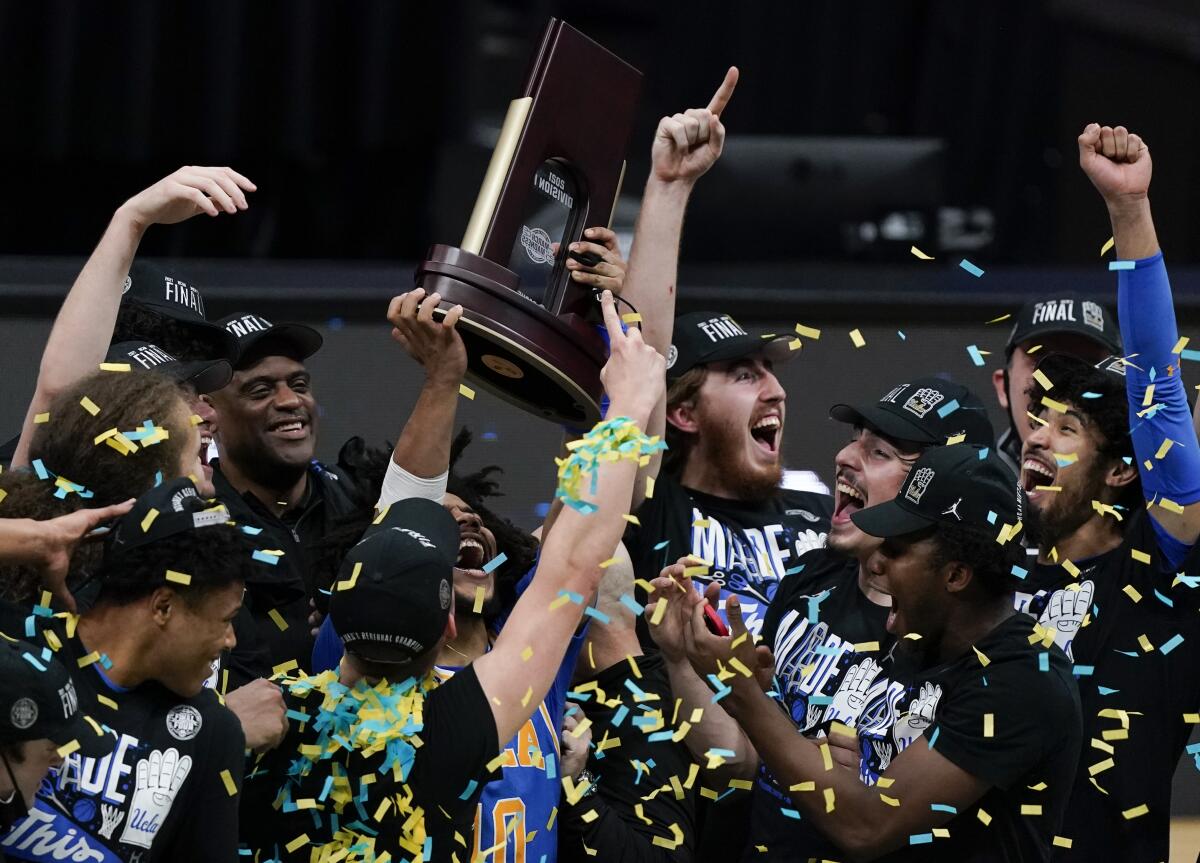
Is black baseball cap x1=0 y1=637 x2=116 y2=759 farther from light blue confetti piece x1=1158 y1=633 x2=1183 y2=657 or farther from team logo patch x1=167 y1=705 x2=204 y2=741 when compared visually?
light blue confetti piece x1=1158 y1=633 x2=1183 y2=657

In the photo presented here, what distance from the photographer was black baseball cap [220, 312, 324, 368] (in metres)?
3.94

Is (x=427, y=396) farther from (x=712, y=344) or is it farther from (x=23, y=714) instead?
(x=712, y=344)

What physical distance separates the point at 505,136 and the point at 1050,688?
46.6 inches

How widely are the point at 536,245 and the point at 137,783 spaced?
1.07 meters

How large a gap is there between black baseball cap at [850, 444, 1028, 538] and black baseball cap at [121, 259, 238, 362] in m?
1.29

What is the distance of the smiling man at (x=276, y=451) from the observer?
12.2 feet

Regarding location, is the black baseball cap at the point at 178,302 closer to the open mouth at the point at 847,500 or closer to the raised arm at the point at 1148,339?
the open mouth at the point at 847,500

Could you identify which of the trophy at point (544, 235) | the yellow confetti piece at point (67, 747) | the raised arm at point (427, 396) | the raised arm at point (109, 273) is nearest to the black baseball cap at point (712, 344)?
the trophy at point (544, 235)

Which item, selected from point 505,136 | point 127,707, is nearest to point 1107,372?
point 505,136

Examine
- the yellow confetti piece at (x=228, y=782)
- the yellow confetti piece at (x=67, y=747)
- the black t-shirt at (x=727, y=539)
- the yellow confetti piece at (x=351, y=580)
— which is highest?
the yellow confetti piece at (x=351, y=580)

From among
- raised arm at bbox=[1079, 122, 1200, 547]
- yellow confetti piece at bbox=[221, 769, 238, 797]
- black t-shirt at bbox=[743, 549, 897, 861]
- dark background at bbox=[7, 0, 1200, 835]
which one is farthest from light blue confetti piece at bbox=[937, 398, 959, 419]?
dark background at bbox=[7, 0, 1200, 835]

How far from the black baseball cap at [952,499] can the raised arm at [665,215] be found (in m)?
0.41

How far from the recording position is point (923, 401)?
3760 millimetres

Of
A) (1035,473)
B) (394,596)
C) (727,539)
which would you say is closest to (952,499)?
(1035,473)
